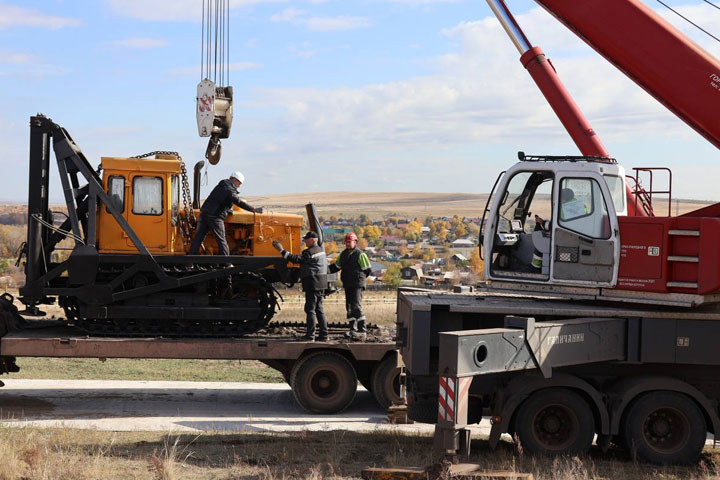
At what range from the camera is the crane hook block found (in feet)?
48.0

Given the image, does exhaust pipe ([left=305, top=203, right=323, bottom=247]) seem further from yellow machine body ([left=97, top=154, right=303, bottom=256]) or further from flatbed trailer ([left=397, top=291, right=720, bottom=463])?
flatbed trailer ([left=397, top=291, right=720, bottom=463])

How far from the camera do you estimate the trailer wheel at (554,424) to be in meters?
9.98

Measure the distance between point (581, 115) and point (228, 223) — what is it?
18.3 feet

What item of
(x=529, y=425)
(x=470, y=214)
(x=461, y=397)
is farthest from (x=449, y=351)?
(x=470, y=214)

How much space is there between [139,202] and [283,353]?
3091 mm

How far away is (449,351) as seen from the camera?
8.70 meters

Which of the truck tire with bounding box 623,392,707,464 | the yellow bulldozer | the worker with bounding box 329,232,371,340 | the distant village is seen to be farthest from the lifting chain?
the distant village

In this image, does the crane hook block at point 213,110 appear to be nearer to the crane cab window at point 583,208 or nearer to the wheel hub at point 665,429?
the crane cab window at point 583,208

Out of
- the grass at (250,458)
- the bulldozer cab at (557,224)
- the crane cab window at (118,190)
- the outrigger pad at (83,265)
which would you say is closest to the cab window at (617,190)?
the bulldozer cab at (557,224)

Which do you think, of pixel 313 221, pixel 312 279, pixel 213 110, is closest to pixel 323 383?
pixel 312 279

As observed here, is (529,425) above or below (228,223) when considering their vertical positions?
below

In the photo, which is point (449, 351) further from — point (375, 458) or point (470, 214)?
point (470, 214)

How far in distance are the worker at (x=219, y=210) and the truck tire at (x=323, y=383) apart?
209 centimetres

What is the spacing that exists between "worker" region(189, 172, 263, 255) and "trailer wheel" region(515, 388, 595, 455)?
576 cm
